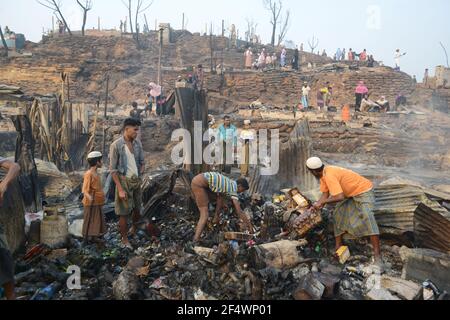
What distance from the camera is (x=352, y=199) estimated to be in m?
4.41

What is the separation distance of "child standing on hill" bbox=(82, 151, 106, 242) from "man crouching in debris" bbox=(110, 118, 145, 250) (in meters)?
0.35

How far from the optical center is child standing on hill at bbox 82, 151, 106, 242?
15.8 ft

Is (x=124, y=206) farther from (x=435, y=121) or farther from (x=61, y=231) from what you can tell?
(x=435, y=121)

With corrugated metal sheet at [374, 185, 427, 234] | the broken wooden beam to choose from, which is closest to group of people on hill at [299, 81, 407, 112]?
corrugated metal sheet at [374, 185, 427, 234]

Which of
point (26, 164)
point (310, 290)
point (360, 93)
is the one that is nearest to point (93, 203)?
point (26, 164)

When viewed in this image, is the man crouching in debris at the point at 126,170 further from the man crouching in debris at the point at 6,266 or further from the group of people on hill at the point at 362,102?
the group of people on hill at the point at 362,102

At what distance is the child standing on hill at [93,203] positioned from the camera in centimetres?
480

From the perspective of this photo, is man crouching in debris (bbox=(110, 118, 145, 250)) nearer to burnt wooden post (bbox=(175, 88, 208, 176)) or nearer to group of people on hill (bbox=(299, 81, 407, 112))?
burnt wooden post (bbox=(175, 88, 208, 176))

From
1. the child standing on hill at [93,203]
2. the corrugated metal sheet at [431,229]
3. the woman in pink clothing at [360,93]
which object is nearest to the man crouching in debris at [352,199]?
the corrugated metal sheet at [431,229]

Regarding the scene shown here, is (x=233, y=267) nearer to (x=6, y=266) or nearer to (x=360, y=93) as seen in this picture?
(x=6, y=266)

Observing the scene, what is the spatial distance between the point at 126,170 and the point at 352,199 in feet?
8.74

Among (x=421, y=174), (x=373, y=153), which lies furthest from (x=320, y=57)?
(x=421, y=174)

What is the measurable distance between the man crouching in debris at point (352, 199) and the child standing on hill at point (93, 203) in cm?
258

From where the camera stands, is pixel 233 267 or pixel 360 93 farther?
pixel 360 93
